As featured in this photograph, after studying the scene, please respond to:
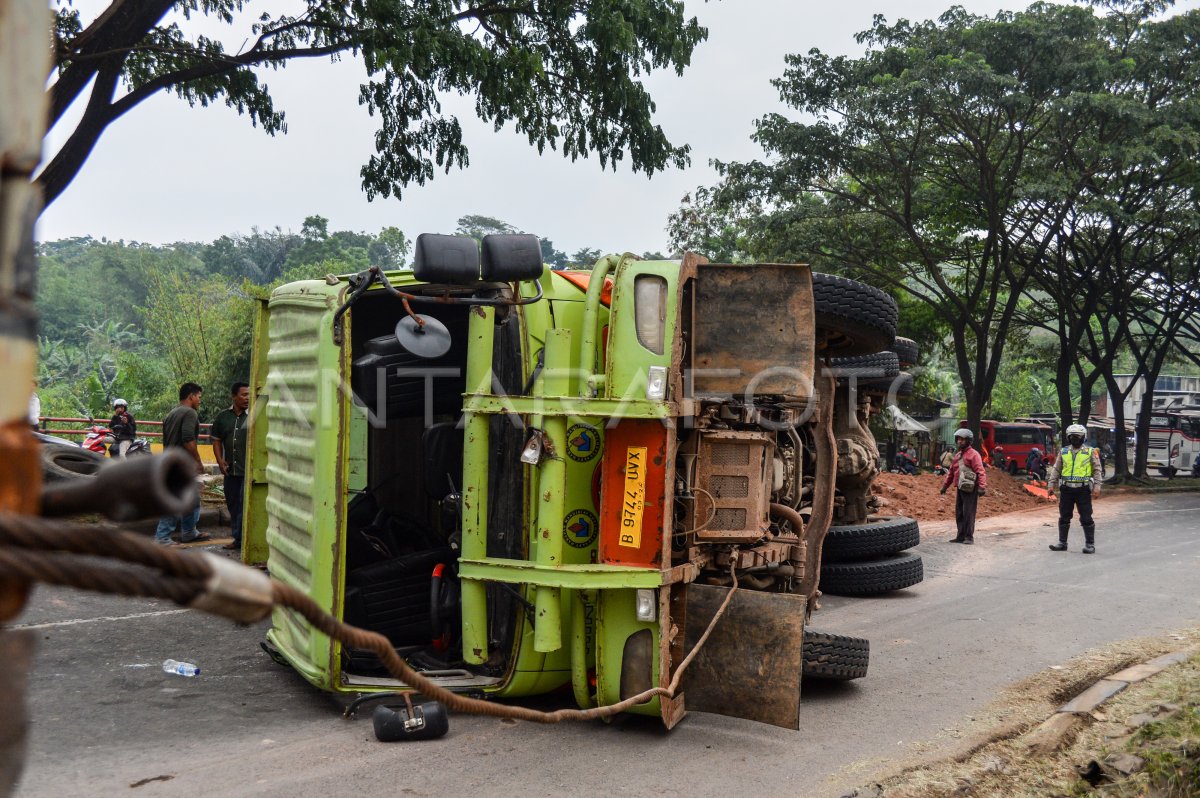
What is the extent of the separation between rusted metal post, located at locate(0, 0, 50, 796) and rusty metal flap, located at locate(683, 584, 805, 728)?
3862 millimetres

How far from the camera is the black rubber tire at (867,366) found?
8.39 meters

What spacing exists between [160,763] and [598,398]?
2352 mm

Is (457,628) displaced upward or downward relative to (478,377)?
downward

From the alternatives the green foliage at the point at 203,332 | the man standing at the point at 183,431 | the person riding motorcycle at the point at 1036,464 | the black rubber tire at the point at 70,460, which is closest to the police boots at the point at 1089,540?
the man standing at the point at 183,431

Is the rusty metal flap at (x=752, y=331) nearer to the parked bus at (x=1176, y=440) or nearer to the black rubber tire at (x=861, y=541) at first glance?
the black rubber tire at (x=861, y=541)

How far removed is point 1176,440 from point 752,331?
122 ft

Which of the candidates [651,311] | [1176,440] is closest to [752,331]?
[651,311]

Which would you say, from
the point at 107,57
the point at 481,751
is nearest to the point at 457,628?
the point at 481,751

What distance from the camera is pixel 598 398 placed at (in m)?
4.70

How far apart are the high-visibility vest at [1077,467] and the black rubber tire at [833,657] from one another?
26.0 feet

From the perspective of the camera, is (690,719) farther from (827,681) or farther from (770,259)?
(770,259)

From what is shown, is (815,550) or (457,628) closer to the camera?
(457,628)

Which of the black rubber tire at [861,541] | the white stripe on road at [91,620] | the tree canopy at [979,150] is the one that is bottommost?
the white stripe on road at [91,620]

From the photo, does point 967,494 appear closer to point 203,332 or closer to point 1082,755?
point 1082,755
